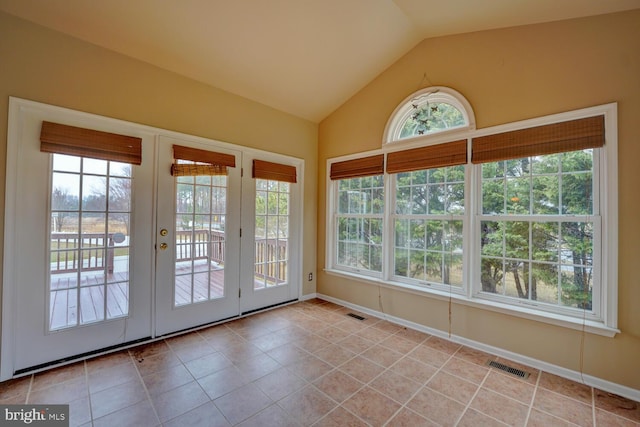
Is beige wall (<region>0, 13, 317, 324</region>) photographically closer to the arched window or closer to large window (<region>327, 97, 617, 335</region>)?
the arched window

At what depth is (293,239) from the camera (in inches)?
162

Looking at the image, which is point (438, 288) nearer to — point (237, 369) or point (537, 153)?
point (537, 153)

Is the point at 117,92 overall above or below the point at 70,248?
above

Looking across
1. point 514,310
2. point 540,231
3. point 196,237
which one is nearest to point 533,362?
point 514,310

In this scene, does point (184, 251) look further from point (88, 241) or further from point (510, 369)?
point (510, 369)

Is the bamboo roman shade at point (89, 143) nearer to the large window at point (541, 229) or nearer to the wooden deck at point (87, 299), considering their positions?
the wooden deck at point (87, 299)

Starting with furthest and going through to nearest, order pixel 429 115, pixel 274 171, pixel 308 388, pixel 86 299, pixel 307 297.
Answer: pixel 307 297 → pixel 274 171 → pixel 429 115 → pixel 86 299 → pixel 308 388

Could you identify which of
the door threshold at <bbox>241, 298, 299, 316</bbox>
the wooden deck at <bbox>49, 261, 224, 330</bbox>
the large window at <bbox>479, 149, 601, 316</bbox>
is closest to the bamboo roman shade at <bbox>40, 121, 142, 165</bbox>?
the wooden deck at <bbox>49, 261, 224, 330</bbox>

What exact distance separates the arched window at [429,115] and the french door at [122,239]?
1644 millimetres

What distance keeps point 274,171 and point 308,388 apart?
2559 mm

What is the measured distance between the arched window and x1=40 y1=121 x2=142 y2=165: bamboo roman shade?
110 inches

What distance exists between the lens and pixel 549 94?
7.91 feet

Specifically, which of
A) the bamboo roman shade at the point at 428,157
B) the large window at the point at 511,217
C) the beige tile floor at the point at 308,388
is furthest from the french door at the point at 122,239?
the large window at the point at 511,217

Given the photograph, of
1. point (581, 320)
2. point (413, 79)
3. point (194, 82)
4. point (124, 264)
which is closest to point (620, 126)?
point (581, 320)
